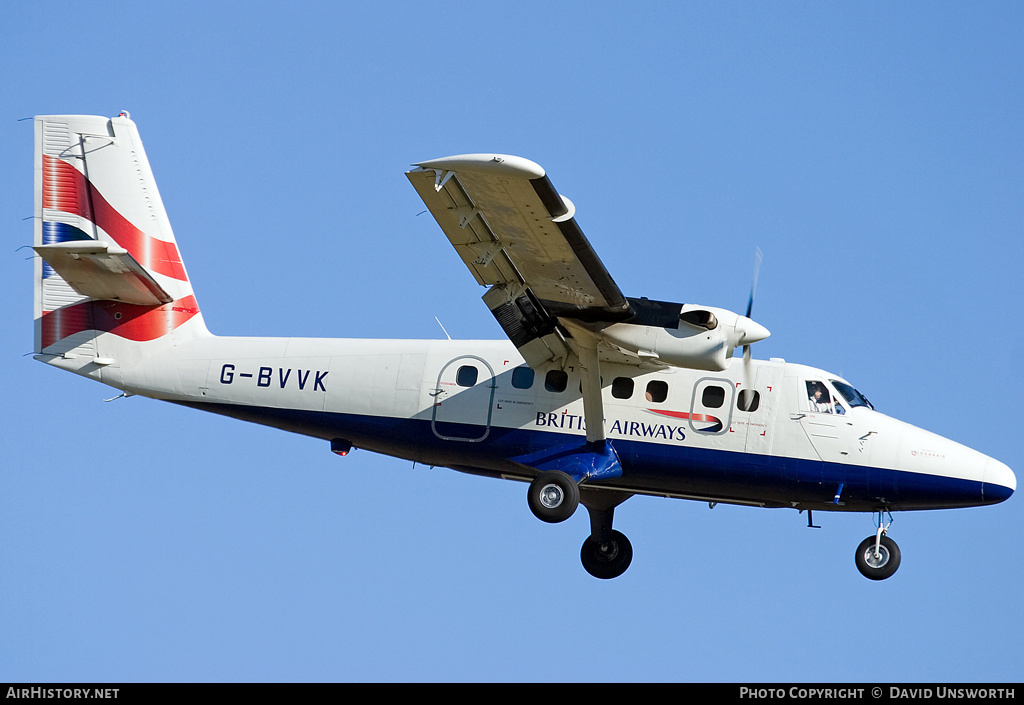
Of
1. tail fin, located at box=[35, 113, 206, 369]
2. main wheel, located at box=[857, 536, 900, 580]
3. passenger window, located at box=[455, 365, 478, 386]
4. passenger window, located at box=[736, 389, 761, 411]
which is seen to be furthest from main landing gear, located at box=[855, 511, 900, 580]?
tail fin, located at box=[35, 113, 206, 369]

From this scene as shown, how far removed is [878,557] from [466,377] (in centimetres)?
599

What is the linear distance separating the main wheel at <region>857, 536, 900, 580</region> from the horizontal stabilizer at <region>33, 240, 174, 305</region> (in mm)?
10305

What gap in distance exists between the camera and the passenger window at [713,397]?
17.5 m

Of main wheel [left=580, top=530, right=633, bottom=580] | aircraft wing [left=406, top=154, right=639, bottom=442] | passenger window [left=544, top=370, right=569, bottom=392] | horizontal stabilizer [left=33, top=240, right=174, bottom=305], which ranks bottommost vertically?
main wheel [left=580, top=530, right=633, bottom=580]

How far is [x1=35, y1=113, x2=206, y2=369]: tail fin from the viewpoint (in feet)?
61.7

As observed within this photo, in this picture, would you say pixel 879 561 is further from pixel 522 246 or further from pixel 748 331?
pixel 522 246

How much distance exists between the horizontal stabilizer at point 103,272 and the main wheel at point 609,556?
721 cm

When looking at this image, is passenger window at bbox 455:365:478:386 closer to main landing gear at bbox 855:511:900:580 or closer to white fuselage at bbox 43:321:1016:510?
white fuselage at bbox 43:321:1016:510

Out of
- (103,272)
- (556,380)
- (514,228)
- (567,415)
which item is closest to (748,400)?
(567,415)

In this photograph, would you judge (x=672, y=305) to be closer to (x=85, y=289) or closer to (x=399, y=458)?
(x=399, y=458)

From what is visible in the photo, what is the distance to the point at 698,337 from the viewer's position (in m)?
16.3

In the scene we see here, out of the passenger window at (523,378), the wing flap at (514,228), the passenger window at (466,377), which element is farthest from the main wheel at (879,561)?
the passenger window at (466,377)

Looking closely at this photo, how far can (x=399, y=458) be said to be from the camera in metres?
18.6

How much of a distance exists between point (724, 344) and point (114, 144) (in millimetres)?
9599
